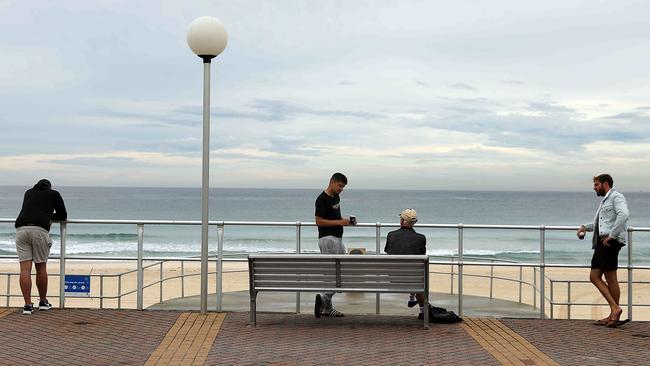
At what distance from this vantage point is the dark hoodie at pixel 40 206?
33.3ft

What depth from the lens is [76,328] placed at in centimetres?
934

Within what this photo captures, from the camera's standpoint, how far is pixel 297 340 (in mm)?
8727

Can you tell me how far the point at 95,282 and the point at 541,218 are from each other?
199 ft

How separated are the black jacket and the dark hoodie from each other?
3873 millimetres

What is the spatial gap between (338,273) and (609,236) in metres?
3.09

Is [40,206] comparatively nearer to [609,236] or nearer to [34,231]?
[34,231]

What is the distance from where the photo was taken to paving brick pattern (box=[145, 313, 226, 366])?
25.6 ft

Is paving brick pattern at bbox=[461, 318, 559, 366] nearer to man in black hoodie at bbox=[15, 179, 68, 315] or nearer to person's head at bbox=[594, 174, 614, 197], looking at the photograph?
person's head at bbox=[594, 174, 614, 197]

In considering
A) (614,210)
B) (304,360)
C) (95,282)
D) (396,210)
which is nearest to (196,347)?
(304,360)

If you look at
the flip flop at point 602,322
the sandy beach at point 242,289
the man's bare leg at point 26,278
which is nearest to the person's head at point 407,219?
the flip flop at point 602,322

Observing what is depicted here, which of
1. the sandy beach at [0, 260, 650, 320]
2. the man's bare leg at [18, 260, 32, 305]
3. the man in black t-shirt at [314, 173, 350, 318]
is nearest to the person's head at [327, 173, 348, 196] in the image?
the man in black t-shirt at [314, 173, 350, 318]

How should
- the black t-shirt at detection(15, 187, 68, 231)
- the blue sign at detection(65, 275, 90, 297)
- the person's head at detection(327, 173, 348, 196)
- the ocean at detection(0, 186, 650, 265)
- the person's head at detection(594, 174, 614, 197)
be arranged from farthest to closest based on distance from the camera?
the ocean at detection(0, 186, 650, 265) → the blue sign at detection(65, 275, 90, 297) → the black t-shirt at detection(15, 187, 68, 231) → the person's head at detection(594, 174, 614, 197) → the person's head at detection(327, 173, 348, 196)

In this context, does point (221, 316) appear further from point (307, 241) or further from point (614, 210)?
point (307, 241)

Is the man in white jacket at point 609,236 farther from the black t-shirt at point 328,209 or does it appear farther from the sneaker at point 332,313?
the sneaker at point 332,313
